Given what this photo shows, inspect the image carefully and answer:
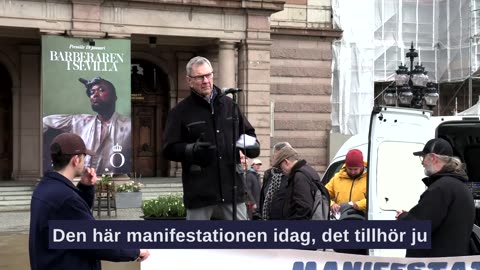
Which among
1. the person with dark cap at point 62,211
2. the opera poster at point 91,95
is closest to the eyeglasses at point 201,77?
the person with dark cap at point 62,211

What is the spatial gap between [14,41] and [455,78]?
18930 millimetres

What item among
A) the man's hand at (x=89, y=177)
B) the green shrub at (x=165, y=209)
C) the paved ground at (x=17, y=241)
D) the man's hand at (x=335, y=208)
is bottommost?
the paved ground at (x=17, y=241)

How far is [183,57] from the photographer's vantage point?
2711cm

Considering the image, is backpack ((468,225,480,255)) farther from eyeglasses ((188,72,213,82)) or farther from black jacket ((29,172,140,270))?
black jacket ((29,172,140,270))

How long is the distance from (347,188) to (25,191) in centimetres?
1605

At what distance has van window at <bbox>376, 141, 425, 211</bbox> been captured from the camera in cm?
670

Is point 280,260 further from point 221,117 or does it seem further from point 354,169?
point 354,169

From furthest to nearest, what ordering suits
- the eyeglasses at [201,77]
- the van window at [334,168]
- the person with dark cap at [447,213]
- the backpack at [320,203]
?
1. the van window at [334,168]
2. the backpack at [320,203]
3. the eyeglasses at [201,77]
4. the person with dark cap at [447,213]

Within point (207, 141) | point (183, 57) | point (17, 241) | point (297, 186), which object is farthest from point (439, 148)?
point (183, 57)

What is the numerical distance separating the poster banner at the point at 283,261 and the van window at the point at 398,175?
1.85 metres

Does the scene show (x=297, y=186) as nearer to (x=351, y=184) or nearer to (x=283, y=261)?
(x=351, y=184)

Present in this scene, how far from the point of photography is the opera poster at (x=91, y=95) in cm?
2075

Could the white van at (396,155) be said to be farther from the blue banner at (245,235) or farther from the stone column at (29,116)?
the stone column at (29,116)

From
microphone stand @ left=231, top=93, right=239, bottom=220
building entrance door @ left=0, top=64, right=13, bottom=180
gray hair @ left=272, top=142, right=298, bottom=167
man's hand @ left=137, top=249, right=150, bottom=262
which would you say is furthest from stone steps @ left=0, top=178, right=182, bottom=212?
man's hand @ left=137, top=249, right=150, bottom=262
